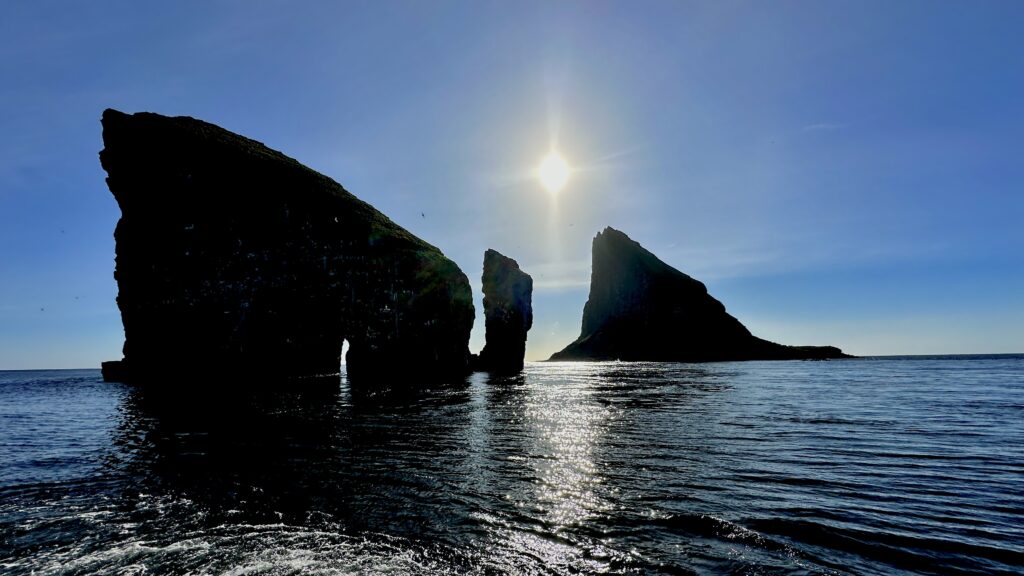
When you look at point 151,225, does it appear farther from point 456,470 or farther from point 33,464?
point 456,470

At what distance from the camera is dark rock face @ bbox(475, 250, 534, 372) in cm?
10112

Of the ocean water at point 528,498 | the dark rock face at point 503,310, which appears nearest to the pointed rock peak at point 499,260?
the dark rock face at point 503,310

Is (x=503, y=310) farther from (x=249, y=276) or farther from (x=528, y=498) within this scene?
(x=528, y=498)

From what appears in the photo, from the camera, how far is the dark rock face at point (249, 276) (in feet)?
264

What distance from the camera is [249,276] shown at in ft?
267

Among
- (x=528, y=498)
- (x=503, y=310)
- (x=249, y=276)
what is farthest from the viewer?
(x=503, y=310)

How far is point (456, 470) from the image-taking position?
15.1m

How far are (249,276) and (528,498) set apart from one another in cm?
8479

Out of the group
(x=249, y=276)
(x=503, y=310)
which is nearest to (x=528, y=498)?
(x=249, y=276)

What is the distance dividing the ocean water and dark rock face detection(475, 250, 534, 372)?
76.0 meters

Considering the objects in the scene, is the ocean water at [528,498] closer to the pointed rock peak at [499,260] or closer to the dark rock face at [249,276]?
the dark rock face at [249,276]

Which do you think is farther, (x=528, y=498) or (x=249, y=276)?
(x=249, y=276)

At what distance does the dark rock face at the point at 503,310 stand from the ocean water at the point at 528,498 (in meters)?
76.0

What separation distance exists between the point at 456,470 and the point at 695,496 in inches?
293
